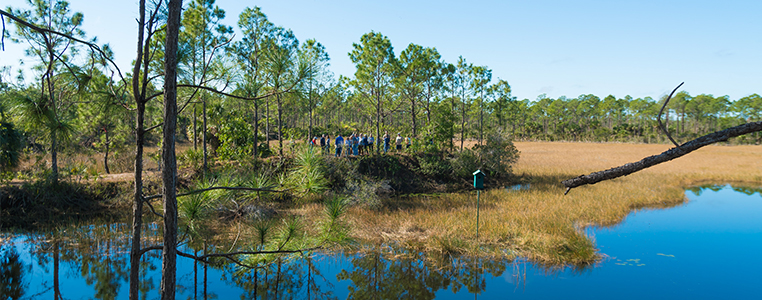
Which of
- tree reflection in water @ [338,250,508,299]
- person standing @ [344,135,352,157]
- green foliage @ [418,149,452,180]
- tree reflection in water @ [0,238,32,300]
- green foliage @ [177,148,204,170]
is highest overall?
person standing @ [344,135,352,157]

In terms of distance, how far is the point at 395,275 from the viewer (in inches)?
334

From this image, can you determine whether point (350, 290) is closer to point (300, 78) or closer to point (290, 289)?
point (290, 289)

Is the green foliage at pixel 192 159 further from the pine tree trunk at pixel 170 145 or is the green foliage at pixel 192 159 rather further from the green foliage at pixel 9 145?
the pine tree trunk at pixel 170 145

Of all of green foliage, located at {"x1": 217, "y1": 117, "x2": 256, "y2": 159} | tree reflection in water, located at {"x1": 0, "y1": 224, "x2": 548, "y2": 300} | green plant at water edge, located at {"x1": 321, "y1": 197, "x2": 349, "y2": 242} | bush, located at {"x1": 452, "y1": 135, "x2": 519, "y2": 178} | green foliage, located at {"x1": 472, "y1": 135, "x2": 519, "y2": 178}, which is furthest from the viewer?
green foliage, located at {"x1": 472, "y1": 135, "x2": 519, "y2": 178}

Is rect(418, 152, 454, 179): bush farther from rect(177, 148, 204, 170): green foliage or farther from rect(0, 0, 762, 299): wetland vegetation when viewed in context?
rect(177, 148, 204, 170): green foliage

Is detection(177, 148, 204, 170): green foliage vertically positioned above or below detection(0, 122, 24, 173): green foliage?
below

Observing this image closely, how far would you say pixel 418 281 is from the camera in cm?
823

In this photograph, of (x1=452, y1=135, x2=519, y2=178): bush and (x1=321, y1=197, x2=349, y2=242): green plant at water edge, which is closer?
(x1=321, y1=197, x2=349, y2=242): green plant at water edge

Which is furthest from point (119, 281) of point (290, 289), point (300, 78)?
point (300, 78)

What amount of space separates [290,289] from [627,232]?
10761 millimetres

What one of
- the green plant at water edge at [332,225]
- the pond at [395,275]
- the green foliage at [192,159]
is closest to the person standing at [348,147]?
the green foliage at [192,159]

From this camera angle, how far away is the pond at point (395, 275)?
7656mm

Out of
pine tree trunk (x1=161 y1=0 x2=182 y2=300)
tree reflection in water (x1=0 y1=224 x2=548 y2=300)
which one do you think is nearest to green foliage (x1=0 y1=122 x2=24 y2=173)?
tree reflection in water (x1=0 y1=224 x2=548 y2=300)

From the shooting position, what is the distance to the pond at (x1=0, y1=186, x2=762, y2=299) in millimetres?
7656
